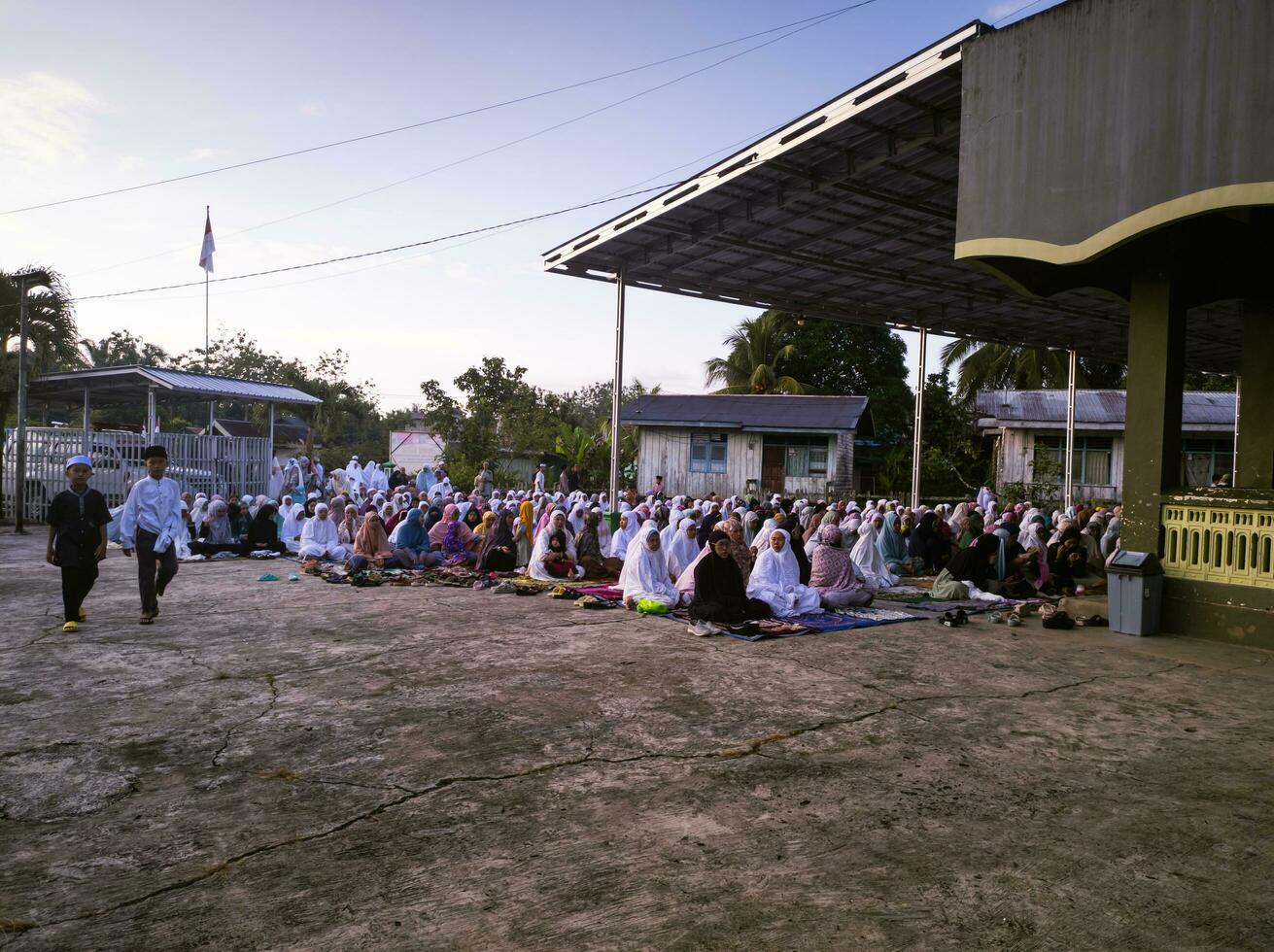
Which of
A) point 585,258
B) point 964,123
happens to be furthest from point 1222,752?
point 585,258

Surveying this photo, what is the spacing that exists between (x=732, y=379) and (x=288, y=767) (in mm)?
26058

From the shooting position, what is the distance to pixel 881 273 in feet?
44.3

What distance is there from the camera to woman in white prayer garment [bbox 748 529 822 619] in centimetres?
803

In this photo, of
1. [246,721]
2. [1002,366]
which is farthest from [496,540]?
[1002,366]

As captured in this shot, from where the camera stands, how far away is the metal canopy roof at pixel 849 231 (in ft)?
29.4

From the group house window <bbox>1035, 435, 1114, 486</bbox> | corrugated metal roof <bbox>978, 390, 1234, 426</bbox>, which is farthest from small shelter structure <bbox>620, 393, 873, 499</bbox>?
house window <bbox>1035, 435, 1114, 486</bbox>

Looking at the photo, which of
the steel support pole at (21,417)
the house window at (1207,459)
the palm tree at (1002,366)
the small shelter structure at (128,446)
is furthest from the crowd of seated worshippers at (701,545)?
the palm tree at (1002,366)

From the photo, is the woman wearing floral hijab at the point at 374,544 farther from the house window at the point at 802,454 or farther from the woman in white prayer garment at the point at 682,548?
the house window at the point at 802,454

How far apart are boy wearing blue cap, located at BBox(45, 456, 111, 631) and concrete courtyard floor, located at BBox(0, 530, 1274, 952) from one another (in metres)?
0.49

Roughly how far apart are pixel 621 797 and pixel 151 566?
518 cm

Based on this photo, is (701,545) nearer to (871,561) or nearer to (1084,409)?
(871,561)

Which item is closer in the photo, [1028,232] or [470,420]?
[1028,232]

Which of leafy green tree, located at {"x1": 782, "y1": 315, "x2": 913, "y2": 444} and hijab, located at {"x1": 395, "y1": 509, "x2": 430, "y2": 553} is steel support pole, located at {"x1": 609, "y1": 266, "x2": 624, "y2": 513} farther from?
leafy green tree, located at {"x1": 782, "y1": 315, "x2": 913, "y2": 444}

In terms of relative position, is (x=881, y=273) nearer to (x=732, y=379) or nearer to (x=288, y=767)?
(x=288, y=767)
